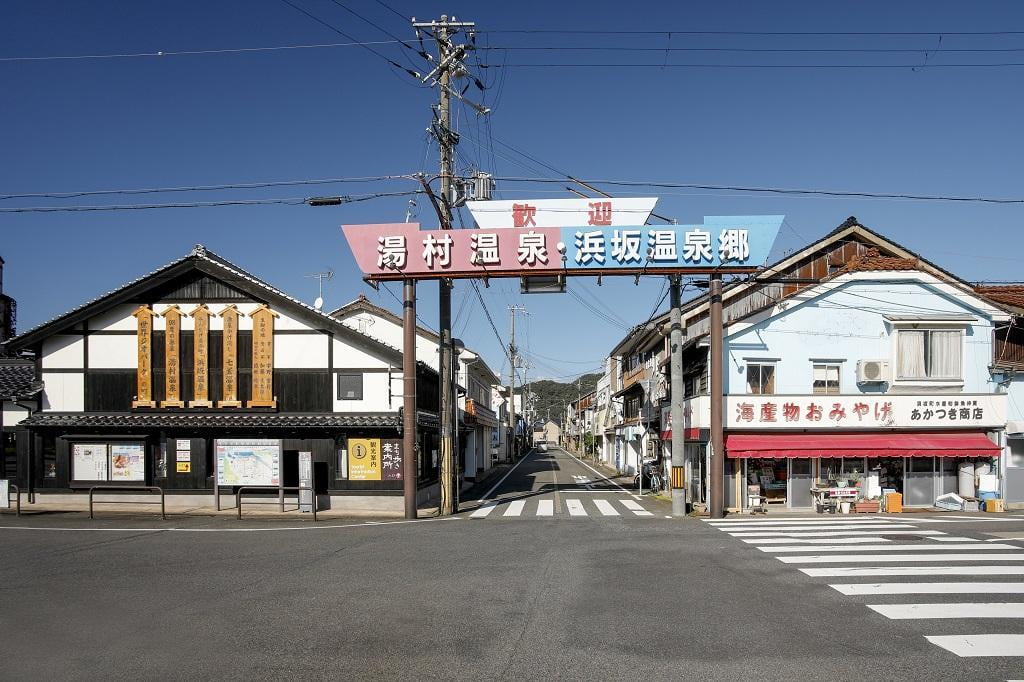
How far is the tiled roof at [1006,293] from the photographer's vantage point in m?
25.3

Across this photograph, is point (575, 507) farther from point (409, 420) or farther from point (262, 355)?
point (262, 355)

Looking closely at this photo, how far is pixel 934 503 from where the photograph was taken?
75.5 ft

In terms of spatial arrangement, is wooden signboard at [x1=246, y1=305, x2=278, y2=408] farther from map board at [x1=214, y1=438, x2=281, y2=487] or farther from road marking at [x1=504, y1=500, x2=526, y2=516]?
road marking at [x1=504, y1=500, x2=526, y2=516]

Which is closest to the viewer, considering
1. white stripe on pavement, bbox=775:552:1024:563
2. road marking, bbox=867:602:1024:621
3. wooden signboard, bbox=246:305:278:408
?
road marking, bbox=867:602:1024:621

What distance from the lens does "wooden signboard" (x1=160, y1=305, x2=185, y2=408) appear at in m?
23.4

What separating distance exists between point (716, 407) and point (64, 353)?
67.1ft

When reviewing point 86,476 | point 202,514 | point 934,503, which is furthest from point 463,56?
point 934,503

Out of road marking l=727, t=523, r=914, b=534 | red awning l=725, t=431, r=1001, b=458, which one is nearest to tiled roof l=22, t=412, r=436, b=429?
road marking l=727, t=523, r=914, b=534

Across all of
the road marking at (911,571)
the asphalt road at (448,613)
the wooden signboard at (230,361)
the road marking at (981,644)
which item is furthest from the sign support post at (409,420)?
the road marking at (981,644)

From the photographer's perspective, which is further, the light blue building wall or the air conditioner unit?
the light blue building wall

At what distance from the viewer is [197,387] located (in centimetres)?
2334

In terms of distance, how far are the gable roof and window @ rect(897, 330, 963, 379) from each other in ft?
52.2

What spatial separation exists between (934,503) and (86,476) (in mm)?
26657

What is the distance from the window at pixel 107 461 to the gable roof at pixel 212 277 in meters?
3.77
